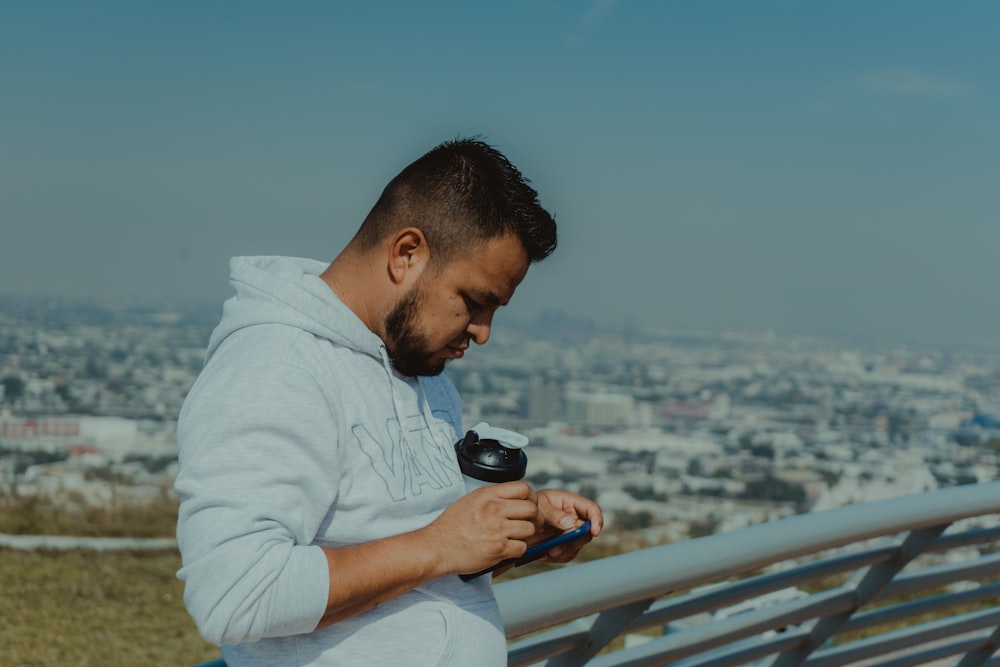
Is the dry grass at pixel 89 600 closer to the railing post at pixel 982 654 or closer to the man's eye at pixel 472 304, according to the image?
the railing post at pixel 982 654

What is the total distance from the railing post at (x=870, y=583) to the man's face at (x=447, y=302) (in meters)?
1.52

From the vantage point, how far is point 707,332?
134 ft

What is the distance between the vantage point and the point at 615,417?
68.6ft

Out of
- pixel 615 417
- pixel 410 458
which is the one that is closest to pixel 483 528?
pixel 410 458

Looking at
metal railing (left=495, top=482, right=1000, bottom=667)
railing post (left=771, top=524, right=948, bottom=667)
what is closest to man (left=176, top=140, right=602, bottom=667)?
metal railing (left=495, top=482, right=1000, bottom=667)

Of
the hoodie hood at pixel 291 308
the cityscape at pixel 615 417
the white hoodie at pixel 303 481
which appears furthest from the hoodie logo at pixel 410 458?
the cityscape at pixel 615 417

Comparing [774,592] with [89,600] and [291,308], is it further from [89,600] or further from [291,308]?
[89,600]

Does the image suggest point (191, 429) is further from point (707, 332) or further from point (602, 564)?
point (707, 332)

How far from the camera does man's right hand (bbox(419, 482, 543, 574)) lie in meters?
1.39

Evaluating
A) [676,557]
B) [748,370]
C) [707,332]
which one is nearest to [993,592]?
[676,557]

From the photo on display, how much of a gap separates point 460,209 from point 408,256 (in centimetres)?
10

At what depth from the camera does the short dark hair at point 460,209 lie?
5.20ft

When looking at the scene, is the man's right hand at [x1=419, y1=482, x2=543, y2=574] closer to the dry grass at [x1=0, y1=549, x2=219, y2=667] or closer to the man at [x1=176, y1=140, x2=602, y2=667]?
the man at [x1=176, y1=140, x2=602, y2=667]

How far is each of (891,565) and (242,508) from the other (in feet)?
6.43
